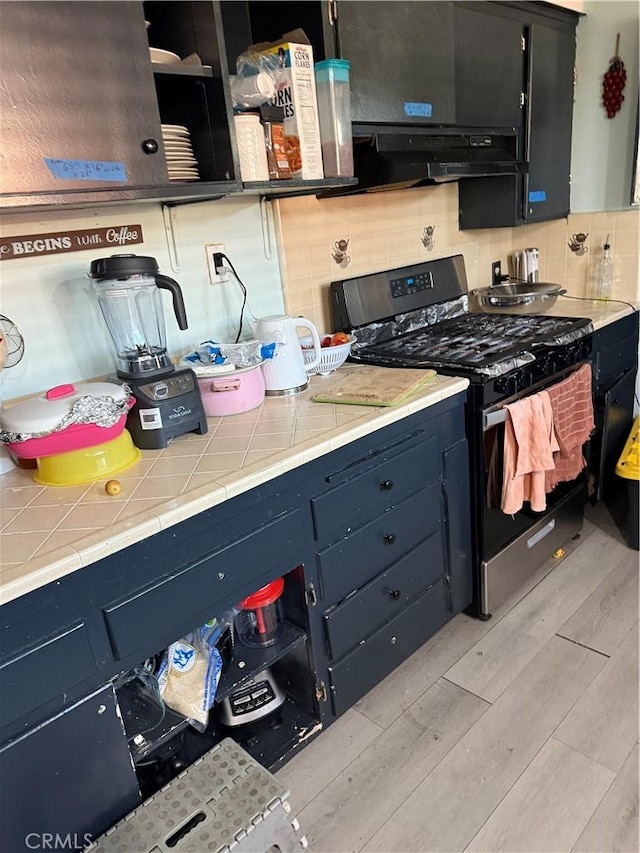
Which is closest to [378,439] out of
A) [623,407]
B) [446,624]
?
[446,624]

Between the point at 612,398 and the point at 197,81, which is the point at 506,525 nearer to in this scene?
the point at 612,398

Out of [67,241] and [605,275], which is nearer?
[67,241]

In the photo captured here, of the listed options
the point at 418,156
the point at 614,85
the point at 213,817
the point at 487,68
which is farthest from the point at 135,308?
the point at 614,85

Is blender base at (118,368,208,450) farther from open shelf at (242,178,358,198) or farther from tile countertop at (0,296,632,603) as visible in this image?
open shelf at (242,178,358,198)

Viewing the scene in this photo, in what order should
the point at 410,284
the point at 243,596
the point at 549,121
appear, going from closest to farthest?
the point at 243,596
the point at 410,284
the point at 549,121

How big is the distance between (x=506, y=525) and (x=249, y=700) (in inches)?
41.0

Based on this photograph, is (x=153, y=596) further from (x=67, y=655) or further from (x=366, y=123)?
(x=366, y=123)

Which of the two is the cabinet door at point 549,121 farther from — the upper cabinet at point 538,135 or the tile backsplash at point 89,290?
the tile backsplash at point 89,290

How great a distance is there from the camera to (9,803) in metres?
1.06

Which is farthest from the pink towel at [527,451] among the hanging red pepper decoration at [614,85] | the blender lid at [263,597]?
the hanging red pepper decoration at [614,85]

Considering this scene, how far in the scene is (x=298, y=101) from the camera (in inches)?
67.4

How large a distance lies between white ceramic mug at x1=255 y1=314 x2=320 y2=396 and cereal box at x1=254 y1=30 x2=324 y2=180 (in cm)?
43

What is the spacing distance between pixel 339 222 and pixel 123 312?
39.5 inches

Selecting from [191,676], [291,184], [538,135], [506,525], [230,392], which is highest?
[538,135]
